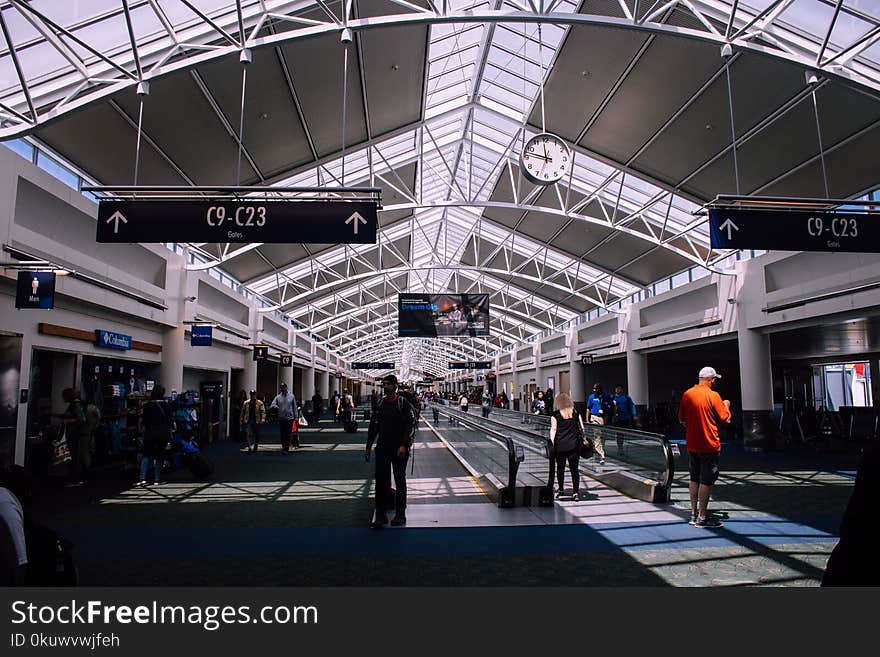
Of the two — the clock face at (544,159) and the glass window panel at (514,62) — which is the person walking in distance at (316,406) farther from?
the clock face at (544,159)

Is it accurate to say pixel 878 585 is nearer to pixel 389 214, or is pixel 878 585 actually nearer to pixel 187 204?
pixel 187 204

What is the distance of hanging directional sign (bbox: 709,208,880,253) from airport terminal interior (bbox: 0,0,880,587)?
5 centimetres

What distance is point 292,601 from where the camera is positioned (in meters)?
3.26

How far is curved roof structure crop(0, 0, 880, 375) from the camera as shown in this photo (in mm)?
9609

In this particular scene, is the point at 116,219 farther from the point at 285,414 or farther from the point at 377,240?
the point at 285,414

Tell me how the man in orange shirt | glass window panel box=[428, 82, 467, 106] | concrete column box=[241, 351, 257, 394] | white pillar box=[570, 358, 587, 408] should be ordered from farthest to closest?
1. white pillar box=[570, 358, 587, 408]
2. concrete column box=[241, 351, 257, 394]
3. glass window panel box=[428, 82, 467, 106]
4. the man in orange shirt

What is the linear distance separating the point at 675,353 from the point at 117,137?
80.3 ft

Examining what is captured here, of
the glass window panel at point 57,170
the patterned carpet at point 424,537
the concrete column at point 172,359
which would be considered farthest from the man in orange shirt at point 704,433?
the concrete column at point 172,359

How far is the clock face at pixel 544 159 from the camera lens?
40.0ft

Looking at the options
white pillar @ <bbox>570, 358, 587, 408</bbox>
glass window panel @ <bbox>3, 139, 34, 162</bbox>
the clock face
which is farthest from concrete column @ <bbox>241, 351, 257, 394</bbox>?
white pillar @ <bbox>570, 358, 587, 408</bbox>

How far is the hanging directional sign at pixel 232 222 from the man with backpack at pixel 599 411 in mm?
6552

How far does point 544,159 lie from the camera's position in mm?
12289

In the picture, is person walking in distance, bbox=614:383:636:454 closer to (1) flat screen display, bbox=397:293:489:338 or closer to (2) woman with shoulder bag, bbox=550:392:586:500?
(2) woman with shoulder bag, bbox=550:392:586:500

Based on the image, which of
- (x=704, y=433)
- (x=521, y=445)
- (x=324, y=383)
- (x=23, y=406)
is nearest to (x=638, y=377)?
(x=521, y=445)
